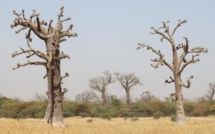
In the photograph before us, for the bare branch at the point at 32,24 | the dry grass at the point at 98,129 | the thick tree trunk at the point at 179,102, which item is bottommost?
the dry grass at the point at 98,129

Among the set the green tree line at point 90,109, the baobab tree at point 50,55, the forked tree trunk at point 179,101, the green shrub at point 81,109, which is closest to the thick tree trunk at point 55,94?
the baobab tree at point 50,55

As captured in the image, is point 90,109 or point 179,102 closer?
point 179,102

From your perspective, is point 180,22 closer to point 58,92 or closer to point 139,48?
point 139,48

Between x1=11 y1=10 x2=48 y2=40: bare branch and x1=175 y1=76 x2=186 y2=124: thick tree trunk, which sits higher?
x1=11 y1=10 x2=48 y2=40: bare branch

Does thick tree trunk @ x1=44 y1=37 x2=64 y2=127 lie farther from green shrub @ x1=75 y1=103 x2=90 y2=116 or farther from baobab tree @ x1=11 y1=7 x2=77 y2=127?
green shrub @ x1=75 y1=103 x2=90 y2=116

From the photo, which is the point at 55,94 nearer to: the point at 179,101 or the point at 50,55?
the point at 50,55

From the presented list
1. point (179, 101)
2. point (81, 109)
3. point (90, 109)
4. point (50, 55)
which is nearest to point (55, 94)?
point (50, 55)

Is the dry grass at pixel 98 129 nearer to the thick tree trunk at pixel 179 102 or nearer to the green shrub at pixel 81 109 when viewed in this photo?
the thick tree trunk at pixel 179 102

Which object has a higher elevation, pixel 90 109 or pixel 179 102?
pixel 90 109

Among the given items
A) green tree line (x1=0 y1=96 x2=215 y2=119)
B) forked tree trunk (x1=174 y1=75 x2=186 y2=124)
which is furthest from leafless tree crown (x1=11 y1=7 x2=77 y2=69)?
→ green tree line (x1=0 y1=96 x2=215 y2=119)

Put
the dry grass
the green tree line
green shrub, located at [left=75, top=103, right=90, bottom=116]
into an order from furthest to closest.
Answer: green shrub, located at [left=75, top=103, right=90, bottom=116], the green tree line, the dry grass

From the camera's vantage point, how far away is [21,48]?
1819 cm

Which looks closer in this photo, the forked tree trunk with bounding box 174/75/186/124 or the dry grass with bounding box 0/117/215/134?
the dry grass with bounding box 0/117/215/134

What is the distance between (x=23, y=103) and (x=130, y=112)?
18566 millimetres
